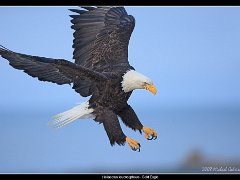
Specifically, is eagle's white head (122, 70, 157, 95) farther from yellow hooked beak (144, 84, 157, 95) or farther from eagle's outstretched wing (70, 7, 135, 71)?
eagle's outstretched wing (70, 7, 135, 71)

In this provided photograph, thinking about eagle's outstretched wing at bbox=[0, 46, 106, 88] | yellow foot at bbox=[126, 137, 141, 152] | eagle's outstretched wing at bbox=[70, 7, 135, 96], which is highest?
eagle's outstretched wing at bbox=[70, 7, 135, 96]

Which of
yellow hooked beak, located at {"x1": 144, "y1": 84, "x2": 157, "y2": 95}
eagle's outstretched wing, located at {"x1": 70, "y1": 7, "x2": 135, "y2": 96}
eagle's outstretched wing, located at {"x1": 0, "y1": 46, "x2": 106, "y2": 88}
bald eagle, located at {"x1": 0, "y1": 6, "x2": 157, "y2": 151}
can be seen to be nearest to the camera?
eagle's outstretched wing, located at {"x1": 0, "y1": 46, "x2": 106, "y2": 88}

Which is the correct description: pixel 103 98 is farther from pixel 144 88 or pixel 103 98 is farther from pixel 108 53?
pixel 108 53

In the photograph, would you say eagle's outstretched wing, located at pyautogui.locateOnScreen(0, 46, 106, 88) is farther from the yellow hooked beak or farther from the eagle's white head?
the yellow hooked beak

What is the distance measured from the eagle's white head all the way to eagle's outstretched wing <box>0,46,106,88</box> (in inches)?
7.0

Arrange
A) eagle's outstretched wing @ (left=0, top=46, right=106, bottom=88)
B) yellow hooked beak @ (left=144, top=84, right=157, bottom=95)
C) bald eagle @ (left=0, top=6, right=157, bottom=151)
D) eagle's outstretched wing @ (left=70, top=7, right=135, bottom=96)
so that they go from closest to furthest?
eagle's outstretched wing @ (left=0, top=46, right=106, bottom=88) → bald eagle @ (left=0, top=6, right=157, bottom=151) → yellow hooked beak @ (left=144, top=84, right=157, bottom=95) → eagle's outstretched wing @ (left=70, top=7, right=135, bottom=96)

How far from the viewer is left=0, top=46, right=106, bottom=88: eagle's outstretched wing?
12.5ft

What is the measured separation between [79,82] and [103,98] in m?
0.31

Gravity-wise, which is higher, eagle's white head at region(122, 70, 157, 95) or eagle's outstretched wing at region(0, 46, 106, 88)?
eagle's outstretched wing at region(0, 46, 106, 88)

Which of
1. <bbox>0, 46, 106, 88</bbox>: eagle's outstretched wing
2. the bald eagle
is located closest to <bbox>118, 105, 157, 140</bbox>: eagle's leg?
the bald eagle

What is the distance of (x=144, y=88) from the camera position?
13.8 ft

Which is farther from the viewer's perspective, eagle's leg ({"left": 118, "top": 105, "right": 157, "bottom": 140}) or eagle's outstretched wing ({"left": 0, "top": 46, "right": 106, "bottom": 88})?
eagle's leg ({"left": 118, "top": 105, "right": 157, "bottom": 140})

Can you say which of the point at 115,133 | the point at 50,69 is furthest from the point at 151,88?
the point at 50,69

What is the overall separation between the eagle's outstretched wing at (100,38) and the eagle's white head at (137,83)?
1.16ft
